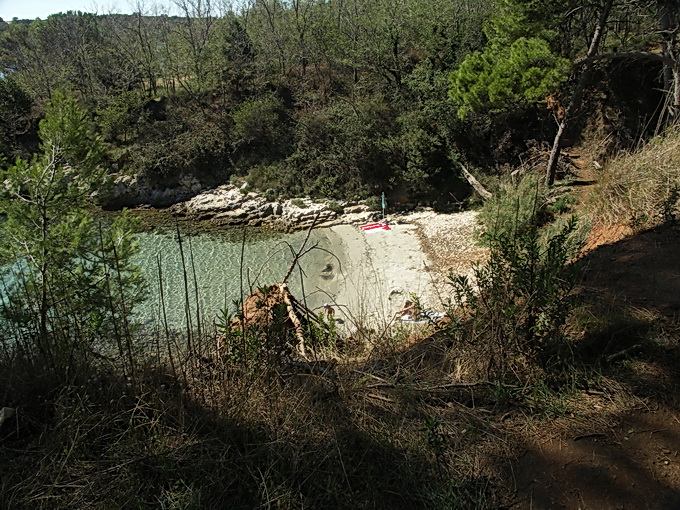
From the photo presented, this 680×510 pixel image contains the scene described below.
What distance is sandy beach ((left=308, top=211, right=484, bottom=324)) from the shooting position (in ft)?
34.0

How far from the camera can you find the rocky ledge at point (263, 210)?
55.3 feet

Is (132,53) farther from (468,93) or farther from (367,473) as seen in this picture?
(367,473)

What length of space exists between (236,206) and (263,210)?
1.39m

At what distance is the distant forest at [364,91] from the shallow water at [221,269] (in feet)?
14.3

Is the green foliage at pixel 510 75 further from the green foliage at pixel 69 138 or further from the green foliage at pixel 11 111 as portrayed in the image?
the green foliage at pixel 11 111

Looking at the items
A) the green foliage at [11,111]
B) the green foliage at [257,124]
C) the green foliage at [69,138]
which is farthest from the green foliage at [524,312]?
the green foliage at [11,111]

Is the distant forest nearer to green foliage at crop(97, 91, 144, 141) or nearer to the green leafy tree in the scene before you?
green foliage at crop(97, 91, 144, 141)

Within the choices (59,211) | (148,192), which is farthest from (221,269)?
(148,192)

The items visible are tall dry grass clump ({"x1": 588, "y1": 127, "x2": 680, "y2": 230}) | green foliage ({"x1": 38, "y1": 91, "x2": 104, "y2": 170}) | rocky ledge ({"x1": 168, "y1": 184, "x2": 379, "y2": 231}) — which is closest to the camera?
tall dry grass clump ({"x1": 588, "y1": 127, "x2": 680, "y2": 230})

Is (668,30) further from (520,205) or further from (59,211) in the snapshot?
(59,211)

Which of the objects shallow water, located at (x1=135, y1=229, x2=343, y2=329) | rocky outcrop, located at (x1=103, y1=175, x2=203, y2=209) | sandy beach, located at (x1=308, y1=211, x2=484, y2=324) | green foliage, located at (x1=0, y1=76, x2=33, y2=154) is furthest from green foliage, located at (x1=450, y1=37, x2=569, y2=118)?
green foliage, located at (x1=0, y1=76, x2=33, y2=154)

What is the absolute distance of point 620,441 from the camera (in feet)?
7.50

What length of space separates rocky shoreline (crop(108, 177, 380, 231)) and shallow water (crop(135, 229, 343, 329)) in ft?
3.92

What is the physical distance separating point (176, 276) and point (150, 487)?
428 inches
